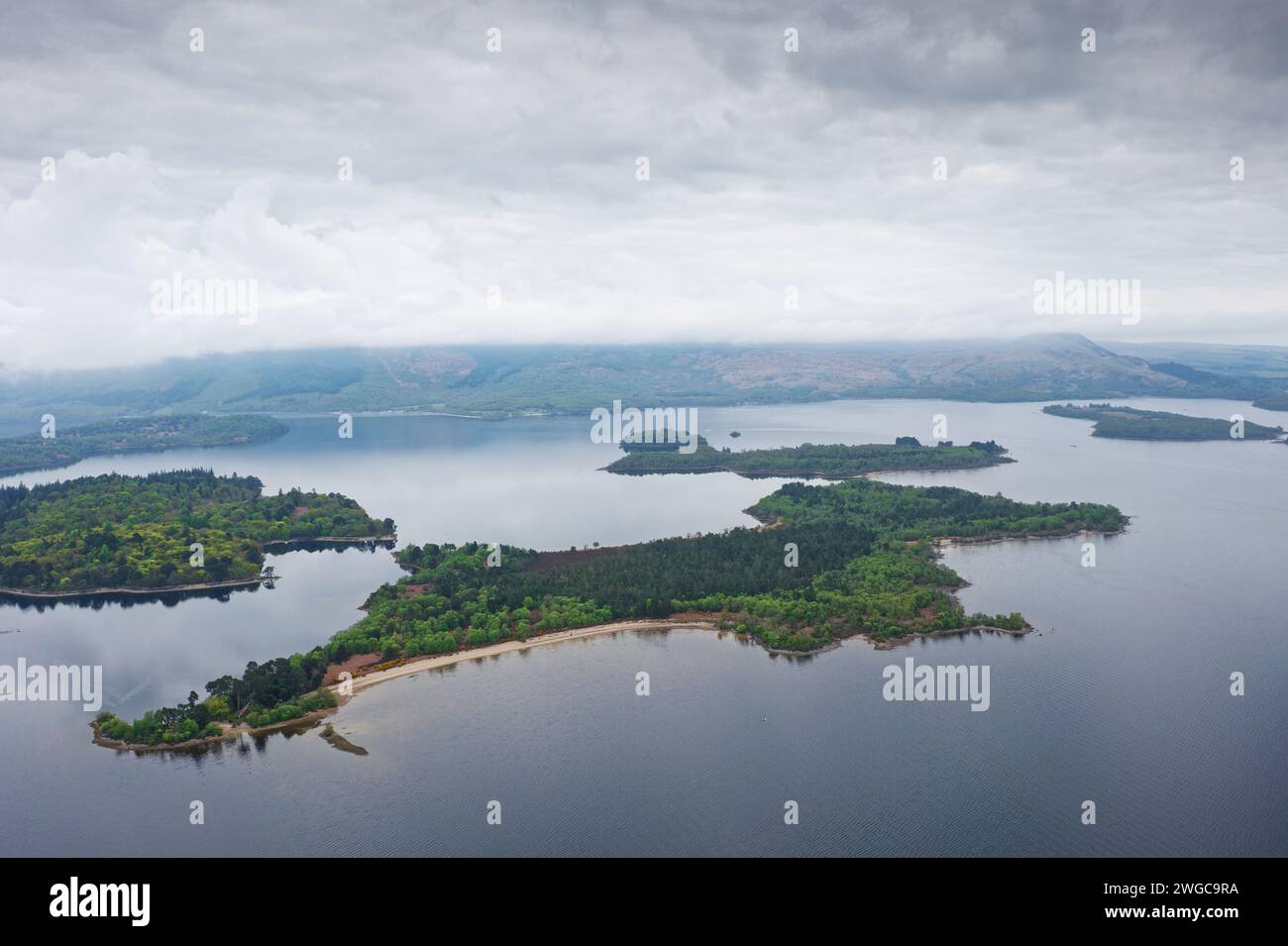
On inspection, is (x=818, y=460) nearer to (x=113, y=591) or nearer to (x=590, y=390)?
(x=113, y=591)

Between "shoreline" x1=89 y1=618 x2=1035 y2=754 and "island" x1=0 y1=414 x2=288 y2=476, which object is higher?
"island" x1=0 y1=414 x2=288 y2=476

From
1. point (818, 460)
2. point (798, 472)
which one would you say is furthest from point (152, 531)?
point (818, 460)

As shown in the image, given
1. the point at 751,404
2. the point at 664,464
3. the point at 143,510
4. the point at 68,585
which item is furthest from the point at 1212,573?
the point at 751,404

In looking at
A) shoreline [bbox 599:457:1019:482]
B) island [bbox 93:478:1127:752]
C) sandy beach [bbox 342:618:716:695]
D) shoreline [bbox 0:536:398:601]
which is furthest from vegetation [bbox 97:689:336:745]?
shoreline [bbox 599:457:1019:482]

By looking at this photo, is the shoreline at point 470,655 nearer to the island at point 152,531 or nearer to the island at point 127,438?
the island at point 152,531

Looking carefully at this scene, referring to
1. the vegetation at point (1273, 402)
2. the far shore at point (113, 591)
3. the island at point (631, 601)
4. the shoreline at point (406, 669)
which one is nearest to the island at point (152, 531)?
the far shore at point (113, 591)

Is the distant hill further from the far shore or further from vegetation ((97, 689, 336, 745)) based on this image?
vegetation ((97, 689, 336, 745))
